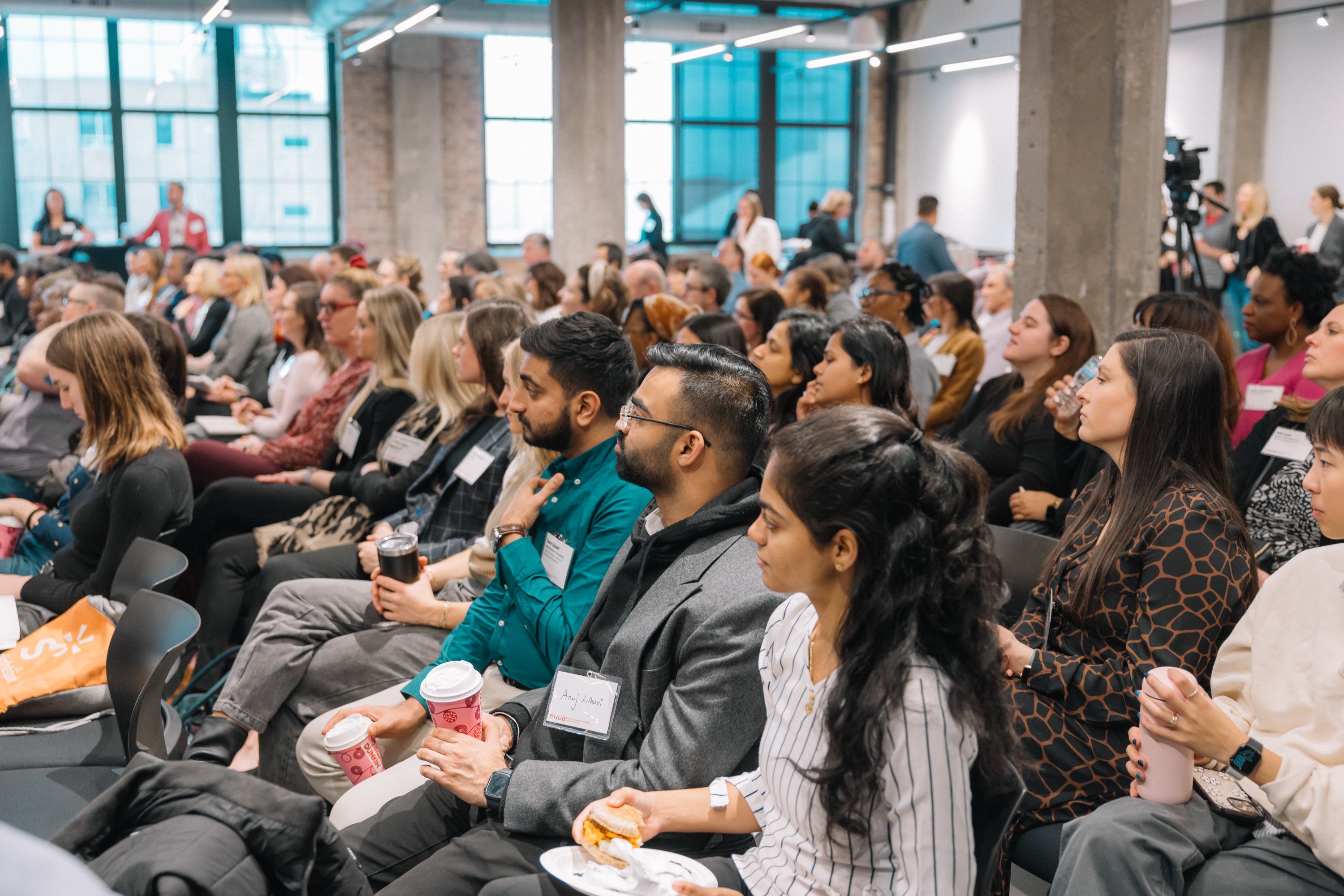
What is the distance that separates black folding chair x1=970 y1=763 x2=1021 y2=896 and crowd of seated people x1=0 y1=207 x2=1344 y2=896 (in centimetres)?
1

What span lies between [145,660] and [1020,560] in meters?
1.87

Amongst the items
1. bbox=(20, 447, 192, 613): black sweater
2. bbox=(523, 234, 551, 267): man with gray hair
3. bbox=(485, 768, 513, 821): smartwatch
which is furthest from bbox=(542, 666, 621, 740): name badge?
bbox=(523, 234, 551, 267): man with gray hair

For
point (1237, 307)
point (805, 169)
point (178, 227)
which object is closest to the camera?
point (1237, 307)

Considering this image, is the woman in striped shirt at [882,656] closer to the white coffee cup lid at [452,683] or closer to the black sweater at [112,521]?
the white coffee cup lid at [452,683]

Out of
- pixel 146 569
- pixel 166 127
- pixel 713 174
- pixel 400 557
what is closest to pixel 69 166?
pixel 166 127

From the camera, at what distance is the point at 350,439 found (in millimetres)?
4055

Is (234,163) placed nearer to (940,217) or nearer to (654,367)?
(940,217)

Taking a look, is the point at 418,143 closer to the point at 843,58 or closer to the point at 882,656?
the point at 843,58

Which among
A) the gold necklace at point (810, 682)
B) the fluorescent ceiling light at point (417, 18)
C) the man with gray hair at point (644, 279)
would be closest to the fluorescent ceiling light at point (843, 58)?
the fluorescent ceiling light at point (417, 18)

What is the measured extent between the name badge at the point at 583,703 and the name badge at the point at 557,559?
44 centimetres

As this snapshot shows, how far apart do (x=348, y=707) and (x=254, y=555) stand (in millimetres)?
1444

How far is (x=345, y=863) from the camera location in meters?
1.37

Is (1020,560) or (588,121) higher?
(588,121)

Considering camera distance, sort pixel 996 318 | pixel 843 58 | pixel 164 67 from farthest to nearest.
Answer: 1. pixel 843 58
2. pixel 164 67
3. pixel 996 318
